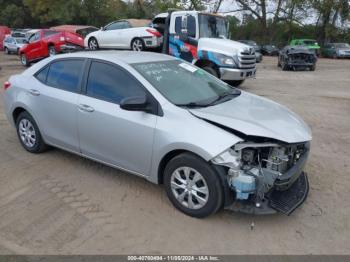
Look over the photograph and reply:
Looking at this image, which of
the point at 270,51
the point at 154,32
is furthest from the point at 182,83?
the point at 270,51

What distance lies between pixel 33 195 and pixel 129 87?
1674mm

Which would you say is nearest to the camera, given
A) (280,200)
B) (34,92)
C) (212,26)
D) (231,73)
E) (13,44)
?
(280,200)

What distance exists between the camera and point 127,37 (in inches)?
543

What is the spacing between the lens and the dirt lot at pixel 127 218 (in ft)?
11.6

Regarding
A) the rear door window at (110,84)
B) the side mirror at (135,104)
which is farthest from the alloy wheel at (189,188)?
the rear door window at (110,84)

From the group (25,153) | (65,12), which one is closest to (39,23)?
(65,12)

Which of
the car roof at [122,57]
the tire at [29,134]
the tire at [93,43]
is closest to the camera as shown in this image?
the car roof at [122,57]

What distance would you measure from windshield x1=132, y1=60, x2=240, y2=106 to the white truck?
6.76 metres

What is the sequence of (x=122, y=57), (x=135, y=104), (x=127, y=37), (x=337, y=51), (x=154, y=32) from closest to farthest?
(x=135, y=104)
(x=122, y=57)
(x=154, y=32)
(x=127, y=37)
(x=337, y=51)

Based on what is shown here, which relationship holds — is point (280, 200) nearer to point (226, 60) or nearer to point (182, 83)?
point (182, 83)

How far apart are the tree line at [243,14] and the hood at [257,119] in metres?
38.1

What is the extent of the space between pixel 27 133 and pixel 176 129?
282 cm

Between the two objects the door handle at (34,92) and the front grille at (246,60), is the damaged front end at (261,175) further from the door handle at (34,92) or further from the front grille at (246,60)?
the front grille at (246,60)

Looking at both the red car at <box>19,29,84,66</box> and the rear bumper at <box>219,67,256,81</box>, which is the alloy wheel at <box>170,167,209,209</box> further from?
the red car at <box>19,29,84,66</box>
